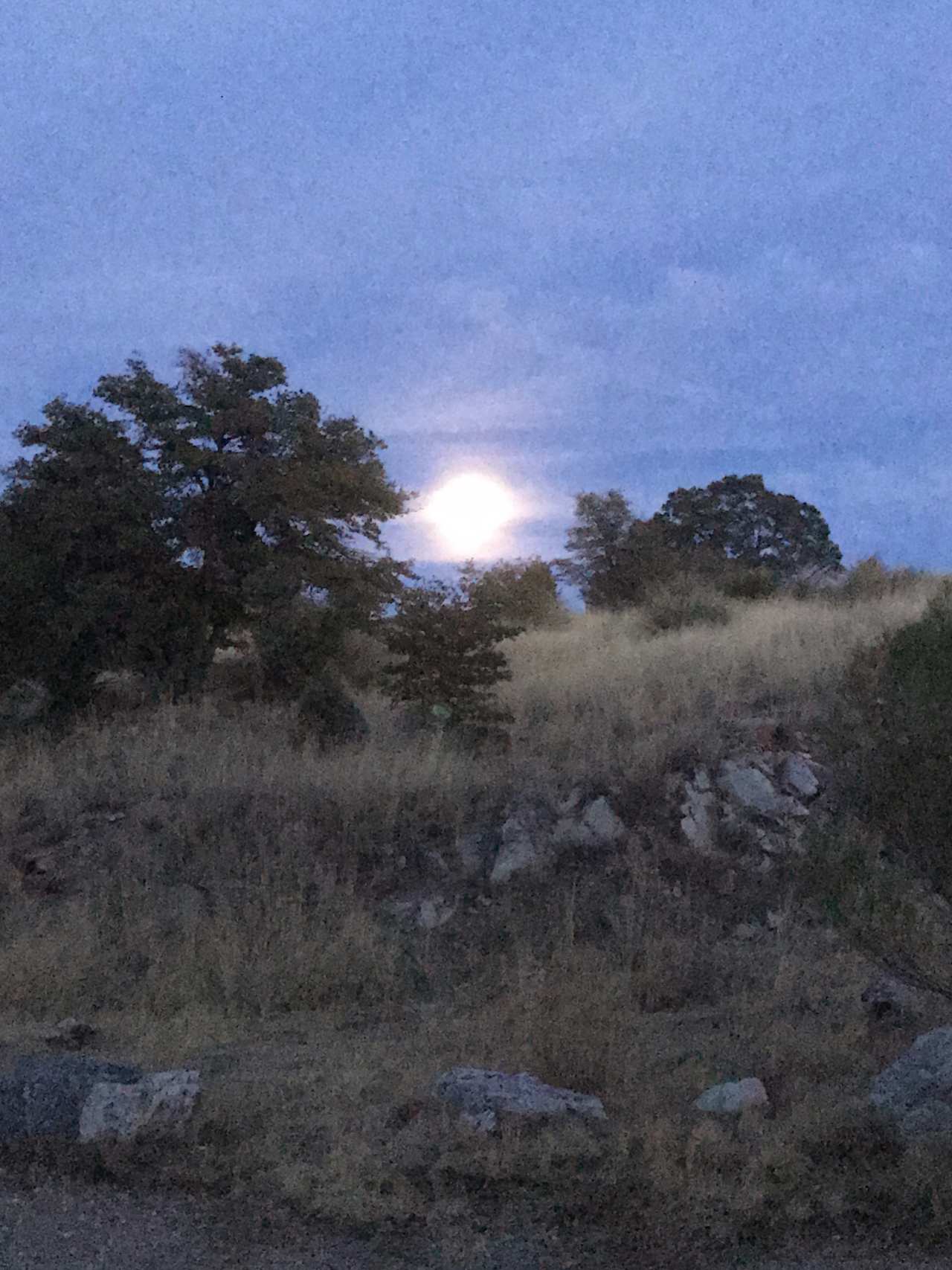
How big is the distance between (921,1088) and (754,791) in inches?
210

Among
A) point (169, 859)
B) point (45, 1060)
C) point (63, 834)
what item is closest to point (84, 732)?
point (63, 834)

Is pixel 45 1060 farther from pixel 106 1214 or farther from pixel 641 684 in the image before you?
pixel 641 684

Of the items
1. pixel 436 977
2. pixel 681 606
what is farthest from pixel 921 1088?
pixel 681 606

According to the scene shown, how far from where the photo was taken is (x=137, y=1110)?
17.7 feet

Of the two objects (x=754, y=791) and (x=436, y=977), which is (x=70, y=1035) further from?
(x=754, y=791)

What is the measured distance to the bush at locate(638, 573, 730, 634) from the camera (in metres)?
21.7

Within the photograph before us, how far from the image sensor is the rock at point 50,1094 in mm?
5512

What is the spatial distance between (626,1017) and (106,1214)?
10.9 feet

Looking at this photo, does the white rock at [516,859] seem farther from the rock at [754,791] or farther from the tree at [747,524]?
the tree at [747,524]

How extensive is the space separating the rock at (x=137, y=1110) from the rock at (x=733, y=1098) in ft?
7.99

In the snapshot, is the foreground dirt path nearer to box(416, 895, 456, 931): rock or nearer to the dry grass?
the dry grass

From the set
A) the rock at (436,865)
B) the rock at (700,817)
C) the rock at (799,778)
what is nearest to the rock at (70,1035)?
the rock at (436,865)

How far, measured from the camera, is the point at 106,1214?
15.5ft

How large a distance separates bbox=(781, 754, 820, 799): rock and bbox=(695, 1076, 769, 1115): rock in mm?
5197
